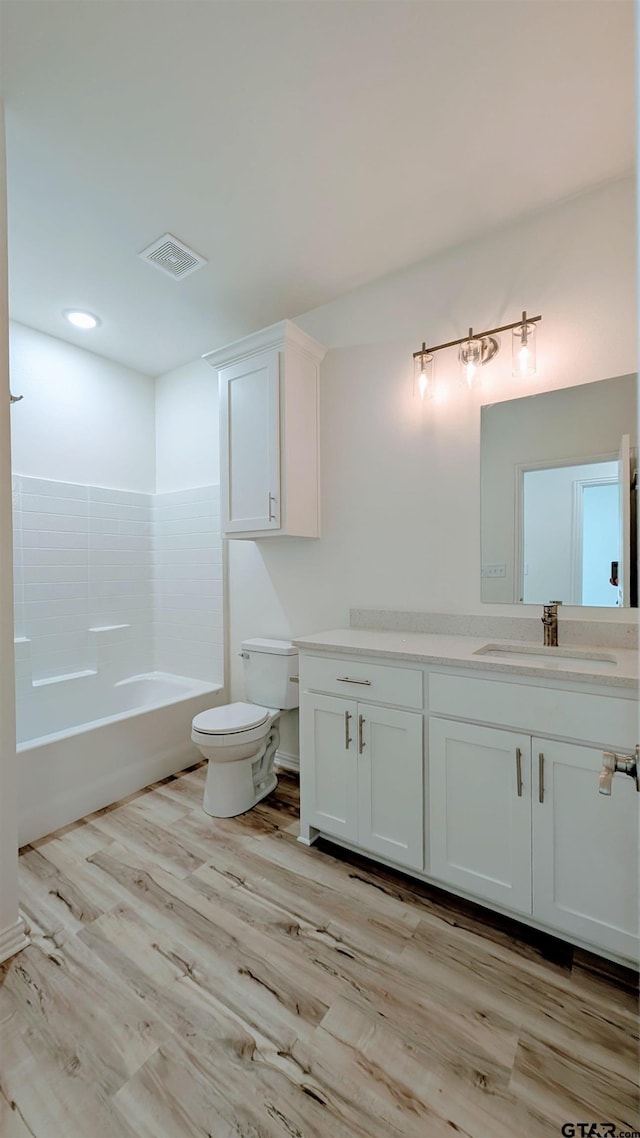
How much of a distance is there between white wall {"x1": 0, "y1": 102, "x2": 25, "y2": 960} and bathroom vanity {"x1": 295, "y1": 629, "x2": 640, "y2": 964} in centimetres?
103

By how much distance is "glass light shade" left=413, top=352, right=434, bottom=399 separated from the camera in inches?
81.4

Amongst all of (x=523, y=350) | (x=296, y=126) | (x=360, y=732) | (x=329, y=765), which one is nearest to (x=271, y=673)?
(x=329, y=765)

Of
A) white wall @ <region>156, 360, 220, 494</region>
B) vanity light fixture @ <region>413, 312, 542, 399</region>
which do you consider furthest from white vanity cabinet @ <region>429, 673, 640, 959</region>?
white wall @ <region>156, 360, 220, 494</region>

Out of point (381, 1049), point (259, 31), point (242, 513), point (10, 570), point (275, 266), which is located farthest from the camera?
point (242, 513)

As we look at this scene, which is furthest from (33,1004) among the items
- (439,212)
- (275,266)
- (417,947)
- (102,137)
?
(439,212)

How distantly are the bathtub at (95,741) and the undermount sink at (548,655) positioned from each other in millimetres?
1803

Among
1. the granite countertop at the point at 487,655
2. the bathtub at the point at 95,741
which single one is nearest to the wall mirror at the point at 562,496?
the granite countertop at the point at 487,655

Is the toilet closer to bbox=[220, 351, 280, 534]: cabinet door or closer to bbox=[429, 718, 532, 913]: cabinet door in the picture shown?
bbox=[220, 351, 280, 534]: cabinet door

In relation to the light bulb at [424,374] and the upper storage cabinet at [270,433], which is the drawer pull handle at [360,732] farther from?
Answer: the light bulb at [424,374]

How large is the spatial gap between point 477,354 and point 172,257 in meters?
1.45

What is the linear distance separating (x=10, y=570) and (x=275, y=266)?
1.80m

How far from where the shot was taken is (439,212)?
6.00 feet

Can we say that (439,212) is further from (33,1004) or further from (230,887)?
(33,1004)

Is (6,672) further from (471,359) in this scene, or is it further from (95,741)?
(471,359)
